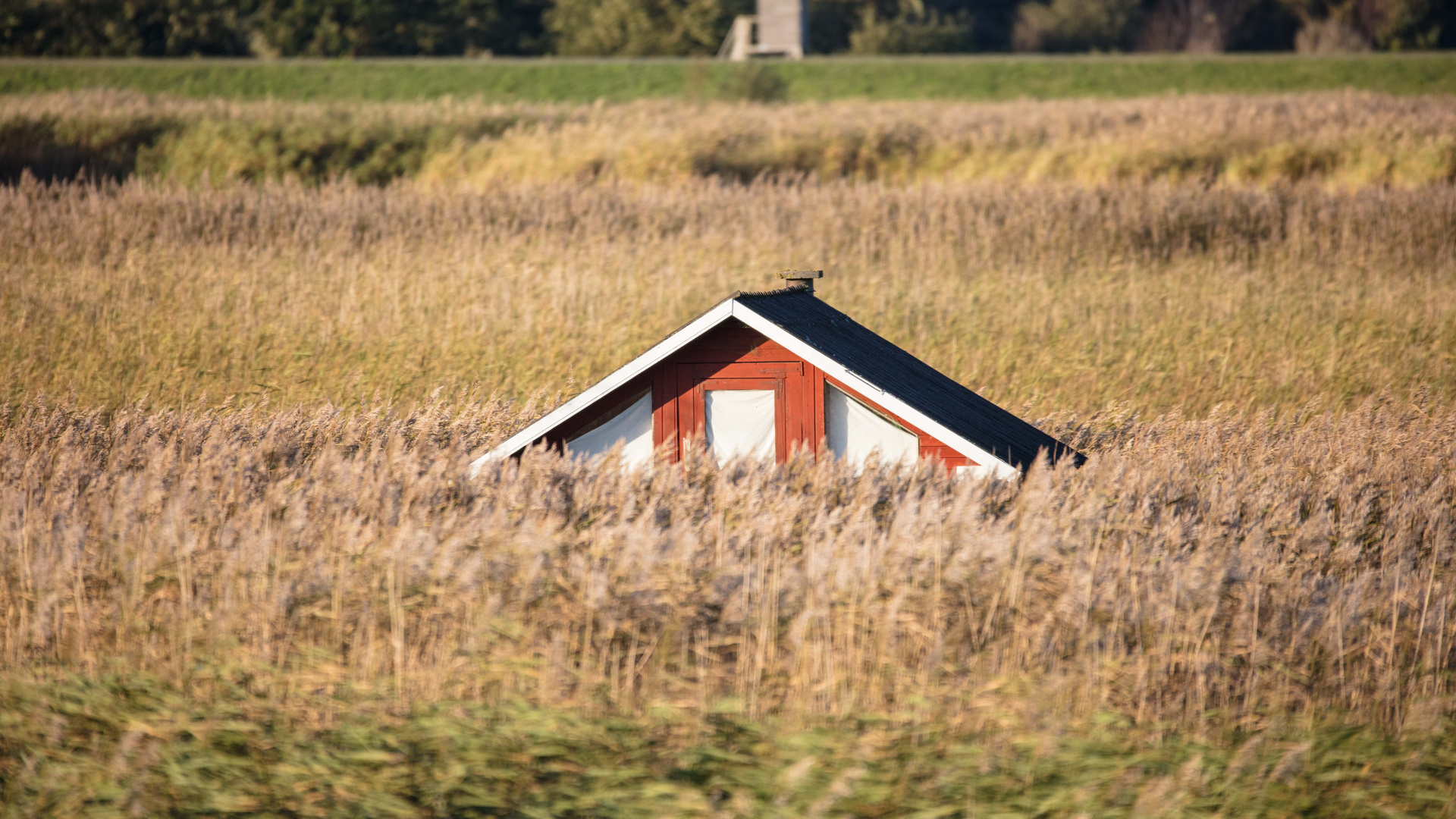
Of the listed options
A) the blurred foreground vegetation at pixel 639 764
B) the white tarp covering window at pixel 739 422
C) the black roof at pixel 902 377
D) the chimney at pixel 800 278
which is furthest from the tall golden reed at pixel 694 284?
the blurred foreground vegetation at pixel 639 764

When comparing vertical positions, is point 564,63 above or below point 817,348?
above

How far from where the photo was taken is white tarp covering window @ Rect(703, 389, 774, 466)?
545 centimetres

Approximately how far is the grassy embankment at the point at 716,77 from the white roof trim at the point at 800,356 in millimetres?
31157

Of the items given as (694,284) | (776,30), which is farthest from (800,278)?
(776,30)

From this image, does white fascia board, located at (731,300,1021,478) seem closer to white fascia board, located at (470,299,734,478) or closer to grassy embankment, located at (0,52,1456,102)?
white fascia board, located at (470,299,734,478)

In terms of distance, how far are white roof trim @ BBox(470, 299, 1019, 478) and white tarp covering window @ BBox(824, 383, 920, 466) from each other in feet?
0.96

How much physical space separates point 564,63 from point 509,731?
38.0 metres

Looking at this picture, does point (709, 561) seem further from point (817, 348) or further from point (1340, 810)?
point (1340, 810)

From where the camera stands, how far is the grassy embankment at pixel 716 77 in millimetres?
36781

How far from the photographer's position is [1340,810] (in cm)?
386

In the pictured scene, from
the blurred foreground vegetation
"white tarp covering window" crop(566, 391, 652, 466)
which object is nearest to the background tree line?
"white tarp covering window" crop(566, 391, 652, 466)

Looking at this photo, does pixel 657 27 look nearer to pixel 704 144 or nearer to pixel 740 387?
pixel 704 144

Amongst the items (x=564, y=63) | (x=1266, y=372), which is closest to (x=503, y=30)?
(x=564, y=63)

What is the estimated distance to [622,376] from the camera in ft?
17.2
